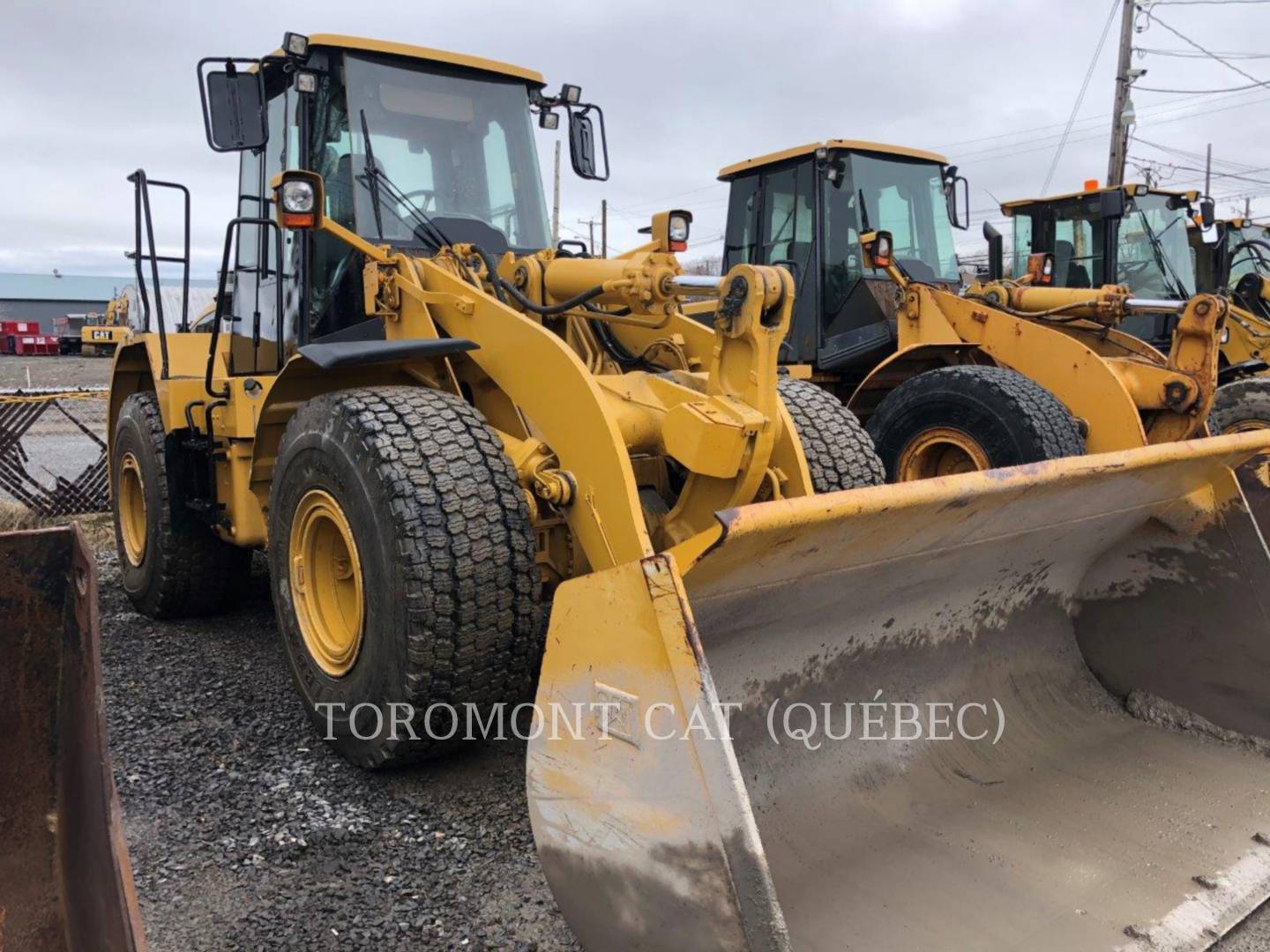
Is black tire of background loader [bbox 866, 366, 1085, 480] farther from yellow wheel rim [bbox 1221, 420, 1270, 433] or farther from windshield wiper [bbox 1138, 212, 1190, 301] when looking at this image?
windshield wiper [bbox 1138, 212, 1190, 301]

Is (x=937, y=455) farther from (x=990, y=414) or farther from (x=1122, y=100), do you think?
(x=1122, y=100)

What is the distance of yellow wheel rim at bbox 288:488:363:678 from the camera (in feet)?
11.5

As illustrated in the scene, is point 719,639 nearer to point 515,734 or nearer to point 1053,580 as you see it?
point 515,734

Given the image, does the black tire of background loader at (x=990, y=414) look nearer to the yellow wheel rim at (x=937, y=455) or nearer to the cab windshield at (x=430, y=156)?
the yellow wheel rim at (x=937, y=455)

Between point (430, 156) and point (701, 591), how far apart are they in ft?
8.76

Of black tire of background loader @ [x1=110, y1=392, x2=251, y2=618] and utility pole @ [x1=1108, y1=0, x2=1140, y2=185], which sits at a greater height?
utility pole @ [x1=1108, y1=0, x2=1140, y2=185]

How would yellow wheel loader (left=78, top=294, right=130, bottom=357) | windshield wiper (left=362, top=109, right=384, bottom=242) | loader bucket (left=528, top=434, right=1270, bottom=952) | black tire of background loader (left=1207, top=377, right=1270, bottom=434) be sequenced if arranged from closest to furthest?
loader bucket (left=528, top=434, right=1270, bottom=952) → windshield wiper (left=362, top=109, right=384, bottom=242) → black tire of background loader (left=1207, top=377, right=1270, bottom=434) → yellow wheel loader (left=78, top=294, right=130, bottom=357)

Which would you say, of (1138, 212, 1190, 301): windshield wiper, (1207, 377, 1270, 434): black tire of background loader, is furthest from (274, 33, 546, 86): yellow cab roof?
(1138, 212, 1190, 301): windshield wiper

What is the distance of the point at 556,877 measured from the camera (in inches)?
89.5

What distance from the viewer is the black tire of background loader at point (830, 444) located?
12.3 ft

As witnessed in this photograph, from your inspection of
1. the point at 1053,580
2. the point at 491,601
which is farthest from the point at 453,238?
the point at 1053,580

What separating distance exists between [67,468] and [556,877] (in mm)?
11667

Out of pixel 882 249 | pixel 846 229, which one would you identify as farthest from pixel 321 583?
pixel 846 229

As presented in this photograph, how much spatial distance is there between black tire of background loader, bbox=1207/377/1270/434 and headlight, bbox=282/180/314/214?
6.49 meters
